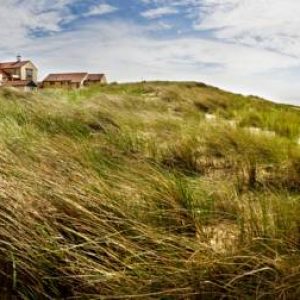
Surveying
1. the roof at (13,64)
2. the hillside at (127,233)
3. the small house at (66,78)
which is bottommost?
the hillside at (127,233)

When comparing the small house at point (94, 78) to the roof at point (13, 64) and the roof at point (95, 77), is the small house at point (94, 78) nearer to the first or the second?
the roof at point (95, 77)

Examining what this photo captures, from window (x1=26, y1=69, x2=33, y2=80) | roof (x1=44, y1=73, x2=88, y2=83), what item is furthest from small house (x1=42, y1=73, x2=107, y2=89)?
window (x1=26, y1=69, x2=33, y2=80)

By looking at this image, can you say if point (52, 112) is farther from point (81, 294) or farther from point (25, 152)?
point (81, 294)

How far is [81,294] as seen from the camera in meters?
2.08

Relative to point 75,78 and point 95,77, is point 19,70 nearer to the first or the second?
point 75,78

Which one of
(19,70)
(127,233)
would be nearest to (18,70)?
(19,70)

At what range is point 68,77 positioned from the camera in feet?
195

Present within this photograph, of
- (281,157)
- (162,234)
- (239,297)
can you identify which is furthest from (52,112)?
(239,297)

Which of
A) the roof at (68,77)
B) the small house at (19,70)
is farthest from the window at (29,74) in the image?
the roof at (68,77)

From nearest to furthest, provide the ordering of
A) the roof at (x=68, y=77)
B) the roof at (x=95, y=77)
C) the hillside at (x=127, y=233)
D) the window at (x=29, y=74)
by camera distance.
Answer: the hillside at (x=127, y=233), the window at (x=29, y=74), the roof at (x=68, y=77), the roof at (x=95, y=77)

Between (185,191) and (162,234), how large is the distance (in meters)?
0.56

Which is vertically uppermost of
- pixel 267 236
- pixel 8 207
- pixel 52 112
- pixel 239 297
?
pixel 52 112

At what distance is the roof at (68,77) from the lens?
57.4 meters

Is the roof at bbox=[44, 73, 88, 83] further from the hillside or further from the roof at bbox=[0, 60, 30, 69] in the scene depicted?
the hillside
